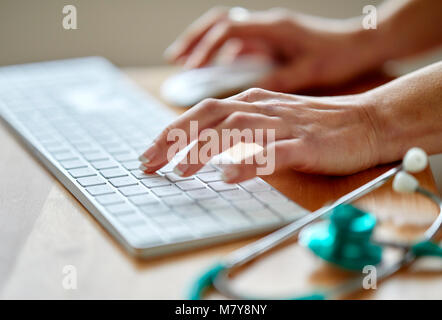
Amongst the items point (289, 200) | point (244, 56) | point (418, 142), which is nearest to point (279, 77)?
point (244, 56)

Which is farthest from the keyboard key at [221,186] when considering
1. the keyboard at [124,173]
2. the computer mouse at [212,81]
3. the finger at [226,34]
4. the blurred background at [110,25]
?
the blurred background at [110,25]

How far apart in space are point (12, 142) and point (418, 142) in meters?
0.55

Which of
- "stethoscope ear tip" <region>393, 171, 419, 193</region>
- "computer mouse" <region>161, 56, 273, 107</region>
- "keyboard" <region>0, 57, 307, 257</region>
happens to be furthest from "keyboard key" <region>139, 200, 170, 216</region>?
"computer mouse" <region>161, 56, 273, 107</region>

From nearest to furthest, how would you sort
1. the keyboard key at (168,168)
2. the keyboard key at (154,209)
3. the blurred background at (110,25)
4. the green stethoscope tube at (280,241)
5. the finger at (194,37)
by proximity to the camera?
1. the green stethoscope tube at (280,241)
2. the keyboard key at (154,209)
3. the keyboard key at (168,168)
4. the finger at (194,37)
5. the blurred background at (110,25)

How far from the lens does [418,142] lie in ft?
2.35

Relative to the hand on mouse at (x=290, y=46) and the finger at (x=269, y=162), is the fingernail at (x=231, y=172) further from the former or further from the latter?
the hand on mouse at (x=290, y=46)

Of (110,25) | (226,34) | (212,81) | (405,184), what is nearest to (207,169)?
(405,184)

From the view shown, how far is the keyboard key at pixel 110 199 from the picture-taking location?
23.1 inches

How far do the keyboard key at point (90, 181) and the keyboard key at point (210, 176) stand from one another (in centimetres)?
11

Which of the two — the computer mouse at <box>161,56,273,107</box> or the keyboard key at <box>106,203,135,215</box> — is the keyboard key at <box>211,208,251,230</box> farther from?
the computer mouse at <box>161,56,273,107</box>

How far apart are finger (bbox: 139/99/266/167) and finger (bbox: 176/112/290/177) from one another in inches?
0.4

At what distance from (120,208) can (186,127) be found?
0.12 m

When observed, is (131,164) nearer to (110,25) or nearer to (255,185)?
(255,185)
